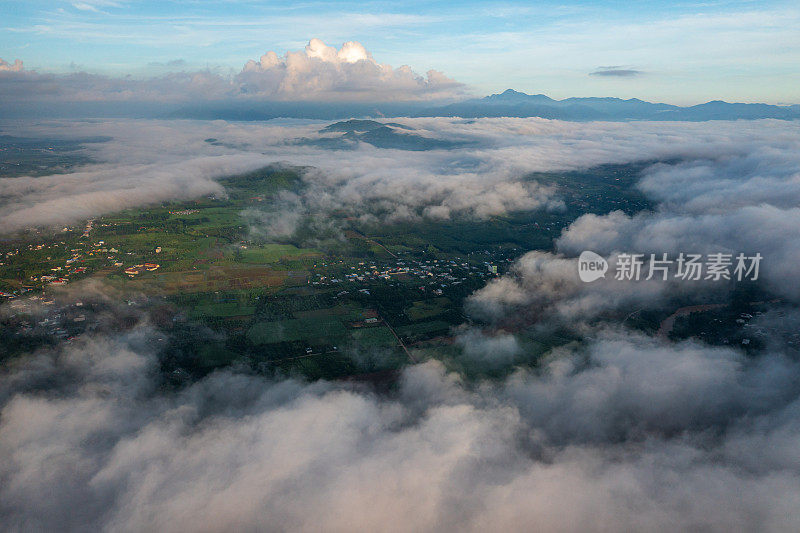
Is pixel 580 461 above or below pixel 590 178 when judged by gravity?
below

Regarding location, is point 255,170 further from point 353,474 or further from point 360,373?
point 353,474

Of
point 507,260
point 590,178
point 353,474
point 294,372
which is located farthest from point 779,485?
point 590,178

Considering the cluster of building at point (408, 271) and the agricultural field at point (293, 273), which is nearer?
the agricultural field at point (293, 273)

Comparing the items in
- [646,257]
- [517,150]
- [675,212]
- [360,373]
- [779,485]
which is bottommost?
[360,373]

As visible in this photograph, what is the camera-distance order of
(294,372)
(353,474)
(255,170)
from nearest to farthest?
1. (353,474)
2. (294,372)
3. (255,170)

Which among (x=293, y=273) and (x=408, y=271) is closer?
(x=293, y=273)

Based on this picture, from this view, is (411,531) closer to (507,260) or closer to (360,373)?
(360,373)

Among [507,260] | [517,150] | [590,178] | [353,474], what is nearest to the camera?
[353,474]

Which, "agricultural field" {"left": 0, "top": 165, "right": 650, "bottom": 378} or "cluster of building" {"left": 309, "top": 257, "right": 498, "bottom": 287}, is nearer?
"agricultural field" {"left": 0, "top": 165, "right": 650, "bottom": 378}

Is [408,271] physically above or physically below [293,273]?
above

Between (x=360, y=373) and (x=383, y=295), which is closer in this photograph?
(x=360, y=373)
